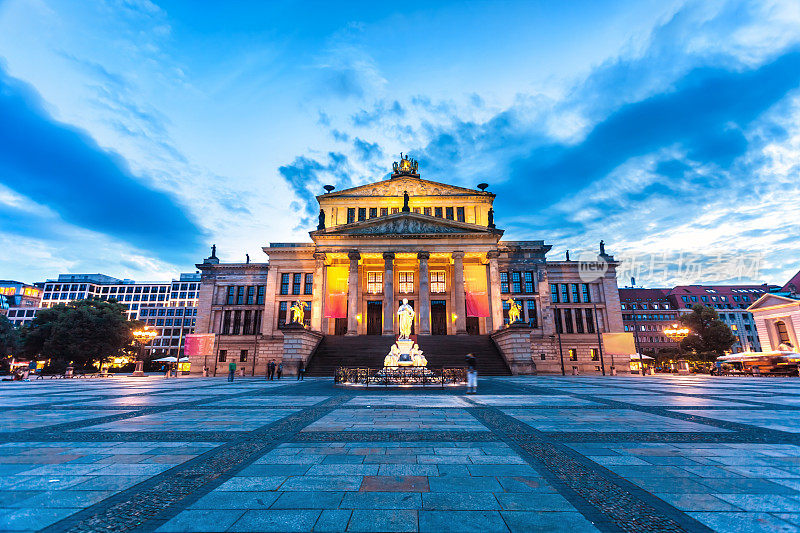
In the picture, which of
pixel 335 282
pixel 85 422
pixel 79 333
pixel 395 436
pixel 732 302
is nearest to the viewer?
pixel 395 436

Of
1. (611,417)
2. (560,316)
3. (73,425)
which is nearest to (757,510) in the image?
(611,417)

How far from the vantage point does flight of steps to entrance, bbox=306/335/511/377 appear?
108 feet

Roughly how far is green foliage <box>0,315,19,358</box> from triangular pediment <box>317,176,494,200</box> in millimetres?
43035

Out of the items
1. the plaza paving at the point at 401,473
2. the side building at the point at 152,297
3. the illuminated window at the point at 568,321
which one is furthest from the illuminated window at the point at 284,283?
the side building at the point at 152,297

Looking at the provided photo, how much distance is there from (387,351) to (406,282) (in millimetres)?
18213

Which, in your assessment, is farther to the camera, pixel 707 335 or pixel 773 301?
pixel 707 335

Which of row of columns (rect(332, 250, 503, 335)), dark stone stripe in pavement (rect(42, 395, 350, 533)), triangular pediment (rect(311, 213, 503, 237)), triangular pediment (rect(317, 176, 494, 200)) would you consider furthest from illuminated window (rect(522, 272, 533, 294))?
dark stone stripe in pavement (rect(42, 395, 350, 533))

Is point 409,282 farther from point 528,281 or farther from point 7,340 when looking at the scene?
point 7,340

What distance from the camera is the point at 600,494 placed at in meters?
4.32

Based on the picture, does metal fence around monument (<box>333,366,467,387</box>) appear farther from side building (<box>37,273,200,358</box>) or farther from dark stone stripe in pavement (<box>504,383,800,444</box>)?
side building (<box>37,273,200,358</box>)

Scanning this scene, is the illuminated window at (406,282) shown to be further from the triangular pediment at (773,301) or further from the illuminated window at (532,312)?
the triangular pediment at (773,301)

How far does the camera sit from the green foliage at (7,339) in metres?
47.6

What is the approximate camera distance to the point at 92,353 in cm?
5081

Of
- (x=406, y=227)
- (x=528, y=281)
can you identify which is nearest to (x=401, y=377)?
(x=406, y=227)
